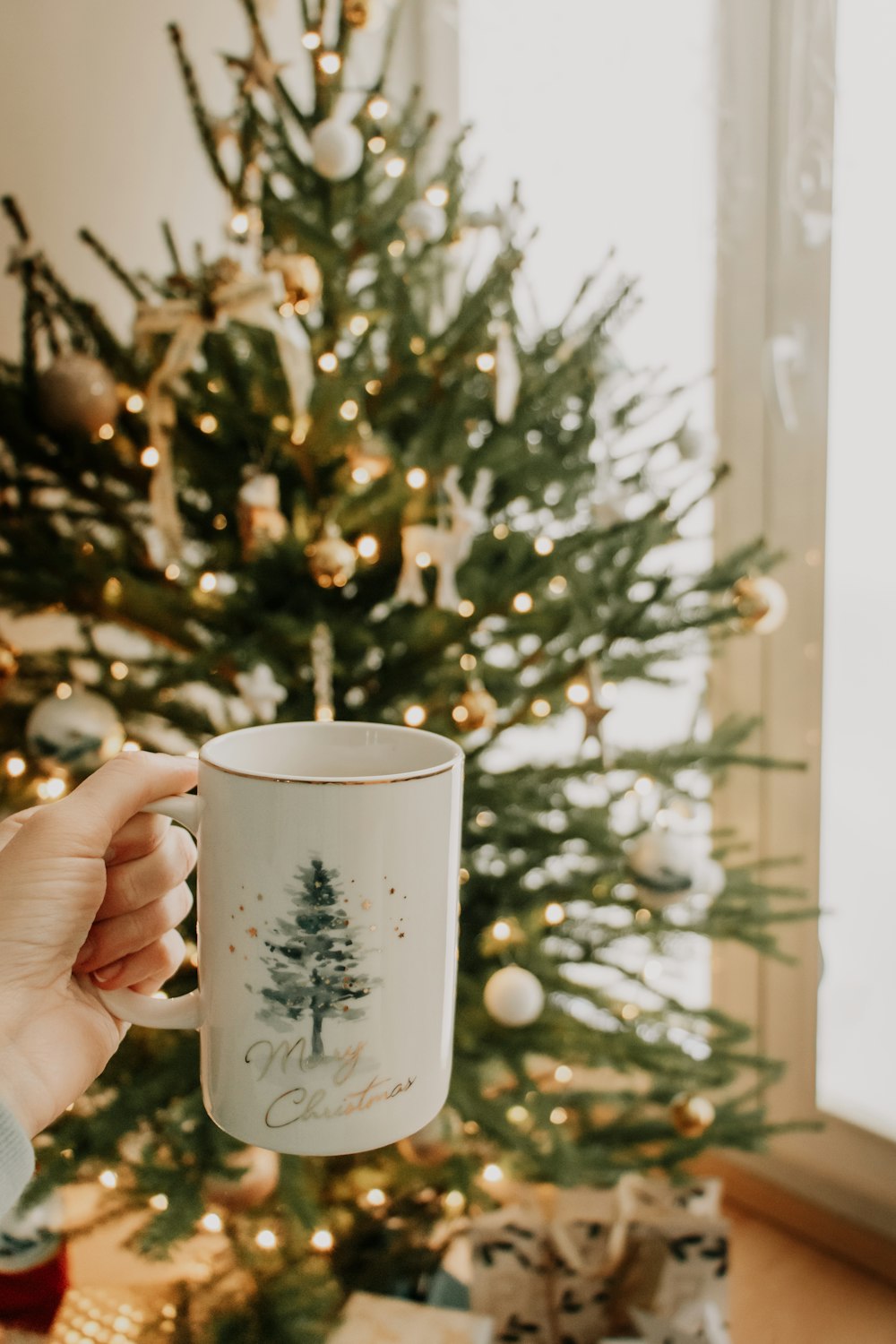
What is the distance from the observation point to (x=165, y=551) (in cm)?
95

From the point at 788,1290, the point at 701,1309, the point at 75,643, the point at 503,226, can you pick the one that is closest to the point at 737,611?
the point at 503,226

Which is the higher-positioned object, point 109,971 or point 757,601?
point 757,601

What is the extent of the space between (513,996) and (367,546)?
0.46 m

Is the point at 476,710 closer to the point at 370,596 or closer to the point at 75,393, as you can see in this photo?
the point at 370,596

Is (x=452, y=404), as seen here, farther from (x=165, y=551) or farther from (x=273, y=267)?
(x=165, y=551)

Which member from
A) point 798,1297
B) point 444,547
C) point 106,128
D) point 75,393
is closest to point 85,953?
point 444,547

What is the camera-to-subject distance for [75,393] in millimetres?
995

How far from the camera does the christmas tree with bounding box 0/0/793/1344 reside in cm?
96

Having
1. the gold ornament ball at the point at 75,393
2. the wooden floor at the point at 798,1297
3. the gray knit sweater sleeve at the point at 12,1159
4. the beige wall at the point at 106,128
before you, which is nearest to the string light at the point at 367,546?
the gold ornament ball at the point at 75,393

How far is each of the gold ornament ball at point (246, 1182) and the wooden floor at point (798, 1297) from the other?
629mm

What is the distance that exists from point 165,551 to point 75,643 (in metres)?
0.74

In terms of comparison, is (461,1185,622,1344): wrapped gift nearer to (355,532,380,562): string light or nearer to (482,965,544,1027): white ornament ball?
(482,965,544,1027): white ornament ball

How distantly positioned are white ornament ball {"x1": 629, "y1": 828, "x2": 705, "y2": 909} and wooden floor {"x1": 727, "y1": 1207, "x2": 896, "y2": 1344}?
0.60 meters

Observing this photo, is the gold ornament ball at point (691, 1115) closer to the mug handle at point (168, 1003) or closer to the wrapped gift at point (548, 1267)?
the wrapped gift at point (548, 1267)
